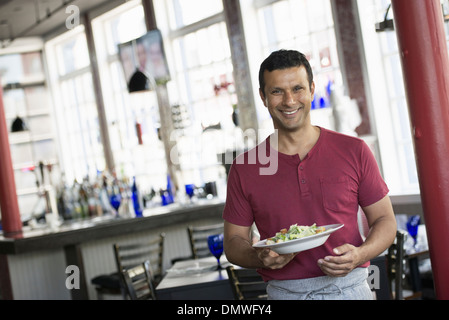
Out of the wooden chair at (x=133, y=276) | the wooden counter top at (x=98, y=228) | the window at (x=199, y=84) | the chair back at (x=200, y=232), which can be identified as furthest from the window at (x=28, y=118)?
the wooden chair at (x=133, y=276)

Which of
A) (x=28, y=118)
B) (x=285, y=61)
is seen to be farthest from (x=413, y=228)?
(x=28, y=118)

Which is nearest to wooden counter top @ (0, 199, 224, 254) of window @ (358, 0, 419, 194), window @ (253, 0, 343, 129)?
window @ (253, 0, 343, 129)

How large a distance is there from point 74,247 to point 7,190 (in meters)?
1.09

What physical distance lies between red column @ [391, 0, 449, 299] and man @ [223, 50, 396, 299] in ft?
1.49

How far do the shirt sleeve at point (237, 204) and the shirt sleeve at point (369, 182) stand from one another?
37cm

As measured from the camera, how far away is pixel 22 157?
41.4ft

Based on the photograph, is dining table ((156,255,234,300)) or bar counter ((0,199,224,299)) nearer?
dining table ((156,255,234,300))

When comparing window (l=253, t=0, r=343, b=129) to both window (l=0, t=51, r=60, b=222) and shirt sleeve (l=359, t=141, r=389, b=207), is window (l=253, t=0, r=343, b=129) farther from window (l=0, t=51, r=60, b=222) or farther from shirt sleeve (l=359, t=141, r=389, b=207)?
window (l=0, t=51, r=60, b=222)

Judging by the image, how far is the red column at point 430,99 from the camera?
2471 millimetres

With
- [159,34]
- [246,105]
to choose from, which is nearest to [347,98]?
[246,105]

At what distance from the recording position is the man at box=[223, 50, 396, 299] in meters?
2.11

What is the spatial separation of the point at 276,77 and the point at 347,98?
4.63m

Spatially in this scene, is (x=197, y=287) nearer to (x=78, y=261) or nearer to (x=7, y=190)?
(x=78, y=261)
